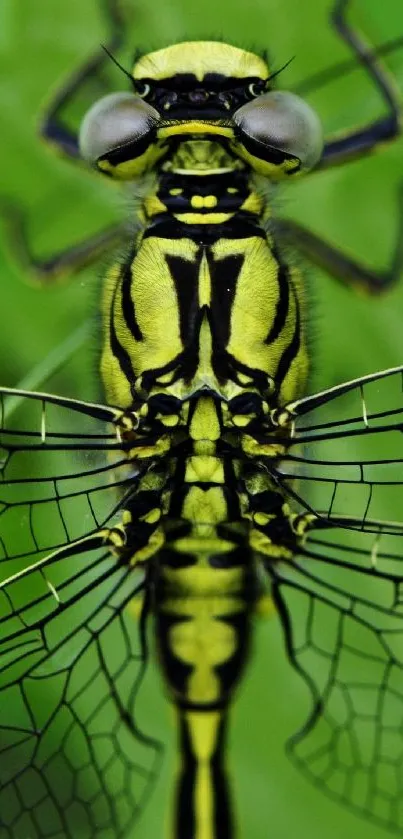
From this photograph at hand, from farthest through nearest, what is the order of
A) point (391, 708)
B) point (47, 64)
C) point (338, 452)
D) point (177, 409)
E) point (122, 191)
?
point (47, 64) < point (338, 452) < point (122, 191) < point (391, 708) < point (177, 409)

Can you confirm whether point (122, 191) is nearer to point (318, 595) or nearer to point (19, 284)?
point (19, 284)

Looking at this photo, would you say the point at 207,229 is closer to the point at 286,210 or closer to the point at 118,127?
the point at 118,127

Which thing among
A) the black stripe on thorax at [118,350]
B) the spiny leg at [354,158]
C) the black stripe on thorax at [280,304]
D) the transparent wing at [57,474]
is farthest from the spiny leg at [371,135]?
the transparent wing at [57,474]

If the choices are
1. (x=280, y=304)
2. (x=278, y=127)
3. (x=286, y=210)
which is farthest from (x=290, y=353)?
(x=286, y=210)

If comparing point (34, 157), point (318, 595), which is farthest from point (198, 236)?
point (34, 157)

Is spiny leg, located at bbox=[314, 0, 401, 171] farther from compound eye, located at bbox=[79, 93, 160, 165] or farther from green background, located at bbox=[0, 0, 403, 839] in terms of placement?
compound eye, located at bbox=[79, 93, 160, 165]

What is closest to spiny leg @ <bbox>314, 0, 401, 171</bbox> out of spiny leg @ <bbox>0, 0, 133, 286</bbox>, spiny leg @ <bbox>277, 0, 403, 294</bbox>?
spiny leg @ <bbox>277, 0, 403, 294</bbox>
